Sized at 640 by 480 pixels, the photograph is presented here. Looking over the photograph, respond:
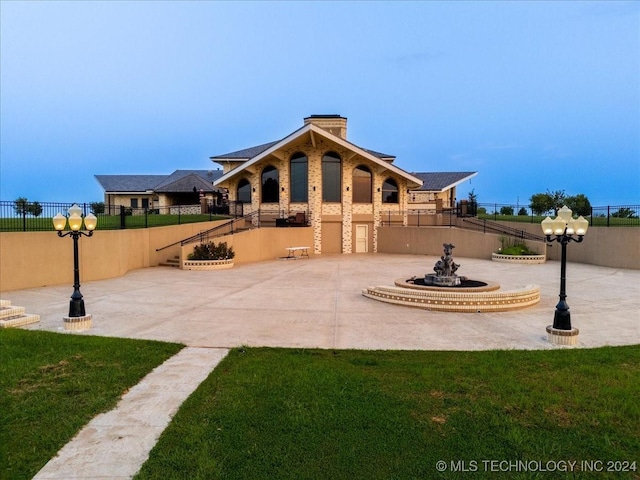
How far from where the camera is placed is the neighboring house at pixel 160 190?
34.8 m

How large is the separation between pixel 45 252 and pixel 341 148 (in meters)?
17.6

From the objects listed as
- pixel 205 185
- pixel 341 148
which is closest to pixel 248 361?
pixel 341 148

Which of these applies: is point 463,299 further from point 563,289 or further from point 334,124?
point 334,124

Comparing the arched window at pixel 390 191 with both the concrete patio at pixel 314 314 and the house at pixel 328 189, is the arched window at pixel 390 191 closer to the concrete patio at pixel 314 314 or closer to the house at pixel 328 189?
the house at pixel 328 189

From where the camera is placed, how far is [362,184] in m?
28.0

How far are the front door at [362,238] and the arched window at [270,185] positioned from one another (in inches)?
228

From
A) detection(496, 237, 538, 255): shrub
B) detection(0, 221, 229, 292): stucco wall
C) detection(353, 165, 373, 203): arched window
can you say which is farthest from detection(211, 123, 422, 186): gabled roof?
detection(0, 221, 229, 292): stucco wall

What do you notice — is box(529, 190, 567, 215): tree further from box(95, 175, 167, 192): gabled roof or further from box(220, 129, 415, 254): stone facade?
box(95, 175, 167, 192): gabled roof

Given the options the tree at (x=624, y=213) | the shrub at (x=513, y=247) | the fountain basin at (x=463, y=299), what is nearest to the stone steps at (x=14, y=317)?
the fountain basin at (x=463, y=299)

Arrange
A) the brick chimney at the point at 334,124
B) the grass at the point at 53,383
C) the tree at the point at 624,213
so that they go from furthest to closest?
1. the brick chimney at the point at 334,124
2. the tree at the point at 624,213
3. the grass at the point at 53,383

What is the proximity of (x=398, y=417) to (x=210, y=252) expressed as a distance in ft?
52.5

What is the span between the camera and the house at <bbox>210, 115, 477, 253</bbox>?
88.0ft

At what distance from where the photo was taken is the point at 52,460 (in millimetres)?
4129

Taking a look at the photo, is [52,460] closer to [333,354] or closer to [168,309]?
[333,354]
